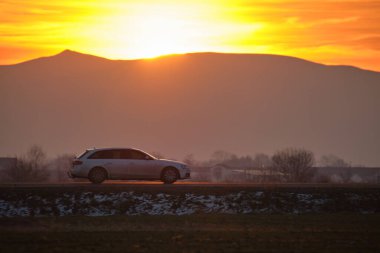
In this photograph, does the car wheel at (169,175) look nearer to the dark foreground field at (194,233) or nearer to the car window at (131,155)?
the car window at (131,155)

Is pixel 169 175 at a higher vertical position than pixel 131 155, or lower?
lower

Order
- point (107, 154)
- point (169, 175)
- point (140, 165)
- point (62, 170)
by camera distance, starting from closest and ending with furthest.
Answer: point (140, 165), point (107, 154), point (169, 175), point (62, 170)

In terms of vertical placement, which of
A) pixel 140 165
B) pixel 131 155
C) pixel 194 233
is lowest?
pixel 194 233

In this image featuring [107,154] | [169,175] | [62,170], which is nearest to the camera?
[107,154]

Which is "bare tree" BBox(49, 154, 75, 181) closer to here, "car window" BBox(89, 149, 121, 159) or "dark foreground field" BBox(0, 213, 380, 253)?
"car window" BBox(89, 149, 121, 159)

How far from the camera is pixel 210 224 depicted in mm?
29484

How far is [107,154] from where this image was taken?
131 ft

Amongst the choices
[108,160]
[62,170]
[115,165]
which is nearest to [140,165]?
[115,165]

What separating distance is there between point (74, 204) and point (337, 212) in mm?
10507

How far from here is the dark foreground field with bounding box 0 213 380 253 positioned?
2294cm

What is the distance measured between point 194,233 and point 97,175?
14.5 meters

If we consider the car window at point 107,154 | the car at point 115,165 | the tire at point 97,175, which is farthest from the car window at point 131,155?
the tire at point 97,175

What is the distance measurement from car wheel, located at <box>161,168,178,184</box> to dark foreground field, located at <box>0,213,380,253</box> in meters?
7.30

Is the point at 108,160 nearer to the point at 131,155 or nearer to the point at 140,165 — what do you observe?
the point at 131,155
